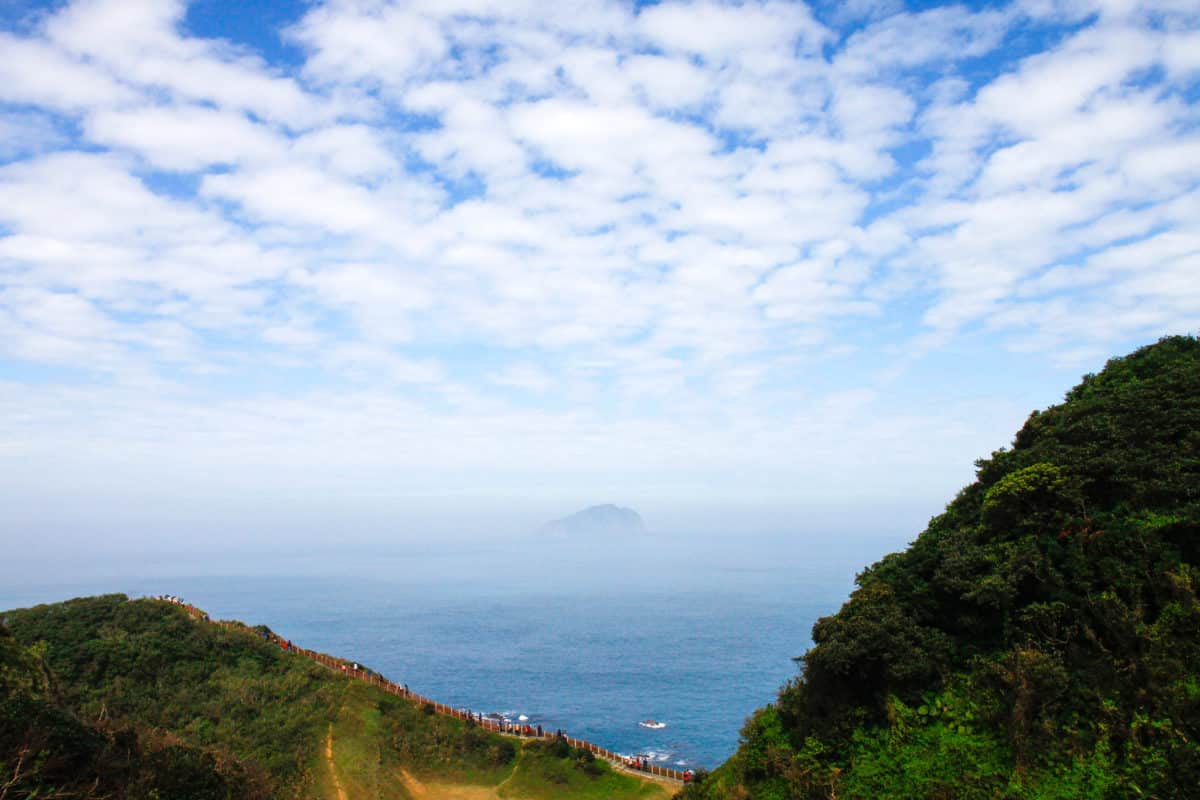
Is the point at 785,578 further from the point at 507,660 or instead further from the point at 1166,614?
the point at 1166,614

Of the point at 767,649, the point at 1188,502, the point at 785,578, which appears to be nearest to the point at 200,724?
the point at 1188,502

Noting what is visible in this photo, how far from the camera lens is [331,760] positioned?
123 ft

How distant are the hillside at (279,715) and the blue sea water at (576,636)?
18.0m

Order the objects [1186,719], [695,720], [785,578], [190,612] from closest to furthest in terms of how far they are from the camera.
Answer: [1186,719], [190,612], [695,720], [785,578]

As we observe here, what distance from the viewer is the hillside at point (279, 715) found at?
36656mm

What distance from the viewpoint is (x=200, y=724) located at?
37.8 metres

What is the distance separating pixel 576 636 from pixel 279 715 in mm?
74189

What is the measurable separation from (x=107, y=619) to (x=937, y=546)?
50151 millimetres

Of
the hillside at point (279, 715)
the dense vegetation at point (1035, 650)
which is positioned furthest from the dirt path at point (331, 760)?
the dense vegetation at point (1035, 650)

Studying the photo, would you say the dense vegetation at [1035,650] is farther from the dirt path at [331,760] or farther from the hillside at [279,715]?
the dirt path at [331,760]

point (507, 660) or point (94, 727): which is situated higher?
point (94, 727)

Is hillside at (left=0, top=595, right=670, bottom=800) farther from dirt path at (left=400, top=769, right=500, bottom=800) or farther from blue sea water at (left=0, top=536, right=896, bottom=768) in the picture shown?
blue sea water at (left=0, top=536, right=896, bottom=768)

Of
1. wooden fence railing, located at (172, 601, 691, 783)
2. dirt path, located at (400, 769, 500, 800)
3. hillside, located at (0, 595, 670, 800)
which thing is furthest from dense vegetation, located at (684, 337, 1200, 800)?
hillside, located at (0, 595, 670, 800)

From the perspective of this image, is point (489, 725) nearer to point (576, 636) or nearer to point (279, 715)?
point (279, 715)
